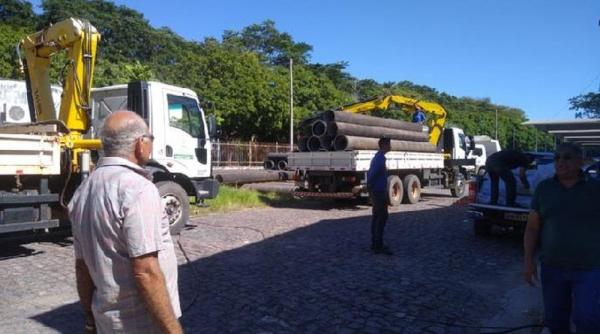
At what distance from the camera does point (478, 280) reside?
22.5 feet

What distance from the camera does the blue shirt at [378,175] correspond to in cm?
843

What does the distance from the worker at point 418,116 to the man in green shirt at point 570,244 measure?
15.5 metres

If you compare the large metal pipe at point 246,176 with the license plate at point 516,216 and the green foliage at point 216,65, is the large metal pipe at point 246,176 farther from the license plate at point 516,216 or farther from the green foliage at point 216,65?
the license plate at point 516,216

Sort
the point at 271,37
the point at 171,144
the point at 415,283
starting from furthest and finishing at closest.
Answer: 1. the point at 271,37
2. the point at 171,144
3. the point at 415,283

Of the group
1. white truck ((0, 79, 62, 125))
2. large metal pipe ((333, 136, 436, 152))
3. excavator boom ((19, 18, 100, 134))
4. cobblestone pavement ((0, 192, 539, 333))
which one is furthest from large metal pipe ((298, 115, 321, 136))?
excavator boom ((19, 18, 100, 134))

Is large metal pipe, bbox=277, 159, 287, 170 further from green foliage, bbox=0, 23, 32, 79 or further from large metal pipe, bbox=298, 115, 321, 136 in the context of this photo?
green foliage, bbox=0, 23, 32, 79

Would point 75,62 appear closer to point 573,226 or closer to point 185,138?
point 185,138

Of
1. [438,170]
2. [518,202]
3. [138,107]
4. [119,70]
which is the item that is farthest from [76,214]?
[119,70]

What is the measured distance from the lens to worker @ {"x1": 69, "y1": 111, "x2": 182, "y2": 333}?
2.31 metres

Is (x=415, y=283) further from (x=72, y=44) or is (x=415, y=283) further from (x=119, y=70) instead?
(x=119, y=70)

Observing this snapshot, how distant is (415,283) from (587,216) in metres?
3.07

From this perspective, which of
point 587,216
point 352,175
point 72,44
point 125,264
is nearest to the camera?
point 125,264

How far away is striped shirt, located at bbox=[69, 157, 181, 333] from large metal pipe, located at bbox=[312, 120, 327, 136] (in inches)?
498

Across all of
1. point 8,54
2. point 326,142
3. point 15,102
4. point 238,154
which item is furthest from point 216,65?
point 15,102
